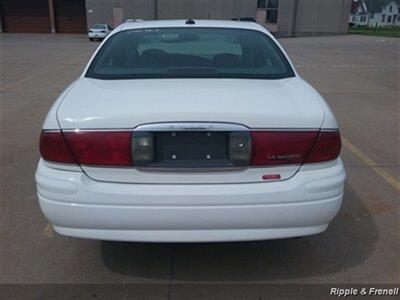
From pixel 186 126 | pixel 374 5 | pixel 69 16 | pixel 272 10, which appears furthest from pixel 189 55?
pixel 374 5

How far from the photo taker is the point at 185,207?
2453mm

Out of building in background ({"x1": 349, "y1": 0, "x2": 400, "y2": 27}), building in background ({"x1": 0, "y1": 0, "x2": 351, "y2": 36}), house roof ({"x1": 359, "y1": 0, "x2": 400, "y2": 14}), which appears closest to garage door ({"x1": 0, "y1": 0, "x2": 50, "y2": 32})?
building in background ({"x1": 0, "y1": 0, "x2": 351, "y2": 36})

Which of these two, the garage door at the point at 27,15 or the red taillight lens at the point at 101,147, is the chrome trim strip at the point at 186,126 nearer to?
the red taillight lens at the point at 101,147

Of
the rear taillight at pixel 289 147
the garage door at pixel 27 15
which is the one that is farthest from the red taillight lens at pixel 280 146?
the garage door at pixel 27 15

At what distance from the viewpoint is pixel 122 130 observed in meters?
2.46

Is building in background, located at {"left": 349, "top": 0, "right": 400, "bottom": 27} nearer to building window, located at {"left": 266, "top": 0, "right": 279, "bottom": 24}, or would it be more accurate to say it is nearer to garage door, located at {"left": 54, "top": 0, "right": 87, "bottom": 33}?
building window, located at {"left": 266, "top": 0, "right": 279, "bottom": 24}

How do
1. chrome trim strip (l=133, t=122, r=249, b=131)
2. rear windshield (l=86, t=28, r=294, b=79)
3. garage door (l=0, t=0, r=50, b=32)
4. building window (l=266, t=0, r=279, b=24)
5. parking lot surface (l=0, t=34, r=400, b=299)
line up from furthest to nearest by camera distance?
garage door (l=0, t=0, r=50, b=32) < building window (l=266, t=0, r=279, b=24) < rear windshield (l=86, t=28, r=294, b=79) < parking lot surface (l=0, t=34, r=400, b=299) < chrome trim strip (l=133, t=122, r=249, b=131)

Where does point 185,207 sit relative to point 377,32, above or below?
above

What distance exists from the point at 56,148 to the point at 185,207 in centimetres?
81

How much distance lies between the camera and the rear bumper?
96.8 inches

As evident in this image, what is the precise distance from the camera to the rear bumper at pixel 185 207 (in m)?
2.46

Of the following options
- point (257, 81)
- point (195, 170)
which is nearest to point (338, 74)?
point (257, 81)

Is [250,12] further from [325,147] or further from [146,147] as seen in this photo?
[146,147]

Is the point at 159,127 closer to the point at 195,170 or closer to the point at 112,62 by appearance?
the point at 195,170
